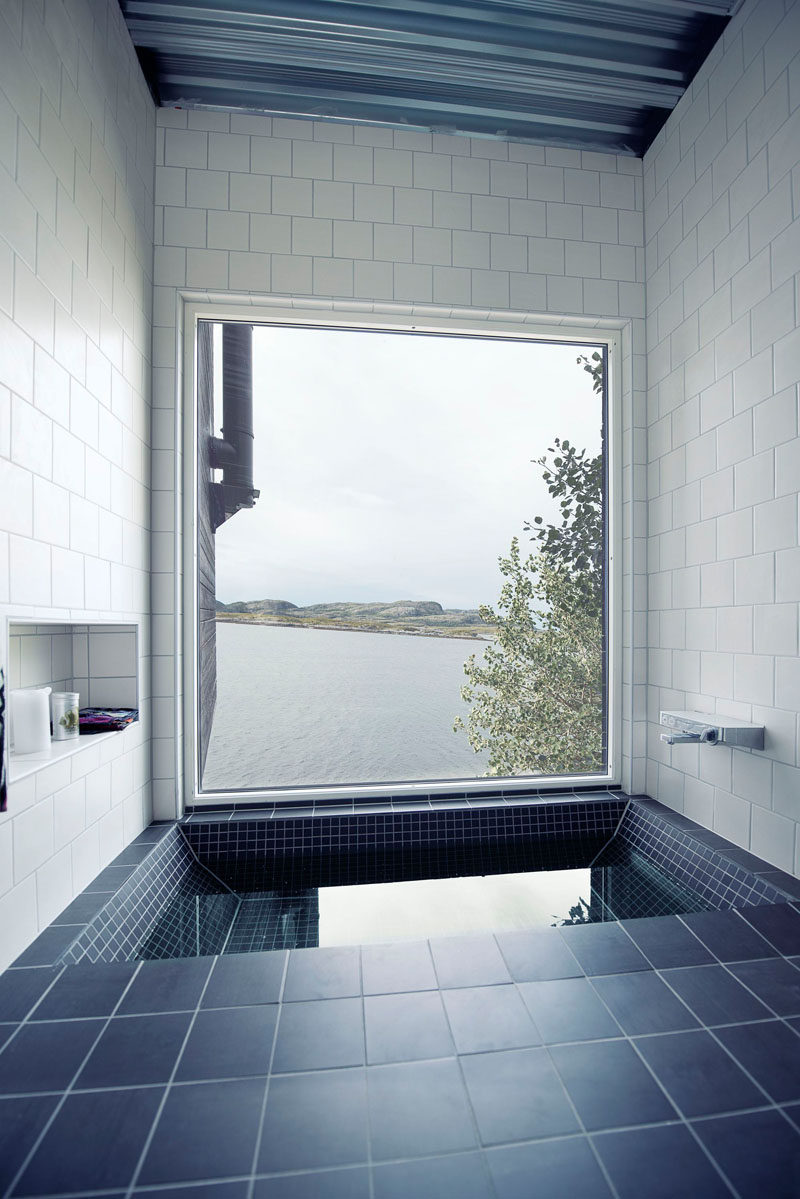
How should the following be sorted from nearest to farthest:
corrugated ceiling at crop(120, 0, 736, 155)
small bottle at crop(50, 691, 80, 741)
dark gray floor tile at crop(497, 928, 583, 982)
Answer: dark gray floor tile at crop(497, 928, 583, 982), small bottle at crop(50, 691, 80, 741), corrugated ceiling at crop(120, 0, 736, 155)

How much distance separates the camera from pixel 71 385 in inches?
66.0

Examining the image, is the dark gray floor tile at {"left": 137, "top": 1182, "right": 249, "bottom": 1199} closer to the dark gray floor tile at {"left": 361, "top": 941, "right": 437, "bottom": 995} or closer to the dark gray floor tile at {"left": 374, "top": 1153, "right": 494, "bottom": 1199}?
the dark gray floor tile at {"left": 374, "top": 1153, "right": 494, "bottom": 1199}

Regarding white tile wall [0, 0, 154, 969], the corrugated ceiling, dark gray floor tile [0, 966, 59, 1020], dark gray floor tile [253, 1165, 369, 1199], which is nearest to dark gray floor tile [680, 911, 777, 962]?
dark gray floor tile [253, 1165, 369, 1199]

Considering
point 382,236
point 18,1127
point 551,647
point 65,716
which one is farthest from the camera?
point 551,647

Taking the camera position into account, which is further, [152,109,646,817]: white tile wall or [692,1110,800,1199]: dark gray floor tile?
[152,109,646,817]: white tile wall

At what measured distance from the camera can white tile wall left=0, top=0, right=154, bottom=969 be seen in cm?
139

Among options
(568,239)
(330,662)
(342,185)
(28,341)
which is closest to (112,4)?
(342,185)

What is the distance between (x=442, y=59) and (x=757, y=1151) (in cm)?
288

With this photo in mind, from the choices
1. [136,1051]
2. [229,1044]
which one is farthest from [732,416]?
[136,1051]

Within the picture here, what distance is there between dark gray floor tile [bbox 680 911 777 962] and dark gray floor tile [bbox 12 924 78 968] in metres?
1.46

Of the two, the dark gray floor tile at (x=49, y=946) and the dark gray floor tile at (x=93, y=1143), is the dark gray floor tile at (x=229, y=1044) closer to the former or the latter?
the dark gray floor tile at (x=93, y=1143)

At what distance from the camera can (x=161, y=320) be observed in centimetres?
240

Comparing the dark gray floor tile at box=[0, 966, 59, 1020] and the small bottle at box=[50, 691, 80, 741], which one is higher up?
the small bottle at box=[50, 691, 80, 741]

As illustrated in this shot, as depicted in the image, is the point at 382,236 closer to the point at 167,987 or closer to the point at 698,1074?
the point at 167,987
